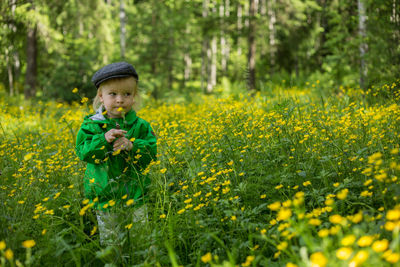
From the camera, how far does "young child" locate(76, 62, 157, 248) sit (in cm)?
231

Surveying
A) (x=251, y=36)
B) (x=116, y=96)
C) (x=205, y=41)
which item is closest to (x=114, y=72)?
(x=116, y=96)

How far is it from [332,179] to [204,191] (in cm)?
96

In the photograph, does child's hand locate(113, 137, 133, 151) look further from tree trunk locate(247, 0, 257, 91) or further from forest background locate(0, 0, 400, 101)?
tree trunk locate(247, 0, 257, 91)

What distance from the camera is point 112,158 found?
2.54 meters

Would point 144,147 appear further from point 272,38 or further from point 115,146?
point 272,38

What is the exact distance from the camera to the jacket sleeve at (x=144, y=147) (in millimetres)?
2426

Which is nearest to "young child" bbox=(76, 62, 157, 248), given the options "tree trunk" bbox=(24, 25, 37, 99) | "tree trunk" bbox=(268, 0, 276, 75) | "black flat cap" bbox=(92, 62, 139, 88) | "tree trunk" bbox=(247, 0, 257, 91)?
"black flat cap" bbox=(92, 62, 139, 88)

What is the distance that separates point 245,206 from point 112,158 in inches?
42.0

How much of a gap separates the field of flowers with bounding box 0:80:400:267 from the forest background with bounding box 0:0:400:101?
4.85ft

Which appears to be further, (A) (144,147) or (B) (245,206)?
(A) (144,147)

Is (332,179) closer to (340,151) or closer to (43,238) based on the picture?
(340,151)

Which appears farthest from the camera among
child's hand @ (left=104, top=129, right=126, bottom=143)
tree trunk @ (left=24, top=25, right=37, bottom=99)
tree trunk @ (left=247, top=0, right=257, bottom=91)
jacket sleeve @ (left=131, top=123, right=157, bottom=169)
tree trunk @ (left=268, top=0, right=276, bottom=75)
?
tree trunk @ (left=268, top=0, right=276, bottom=75)

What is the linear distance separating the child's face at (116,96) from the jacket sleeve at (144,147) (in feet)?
0.76

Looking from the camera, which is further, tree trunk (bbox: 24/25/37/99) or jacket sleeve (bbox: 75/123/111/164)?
tree trunk (bbox: 24/25/37/99)
